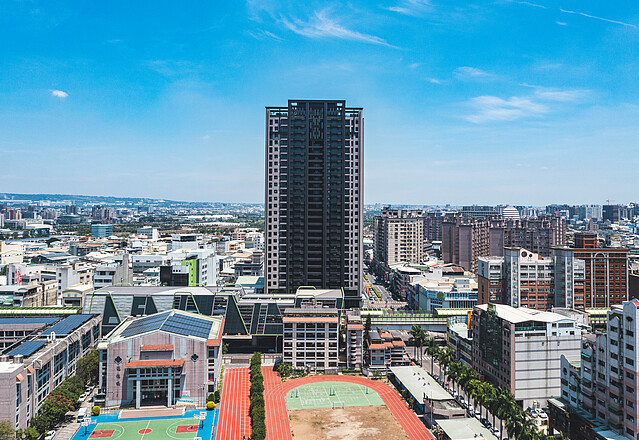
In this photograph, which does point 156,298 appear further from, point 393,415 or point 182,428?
point 393,415

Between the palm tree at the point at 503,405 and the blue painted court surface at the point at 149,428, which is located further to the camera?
the blue painted court surface at the point at 149,428

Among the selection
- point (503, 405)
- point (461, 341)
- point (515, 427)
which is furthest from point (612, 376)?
point (461, 341)

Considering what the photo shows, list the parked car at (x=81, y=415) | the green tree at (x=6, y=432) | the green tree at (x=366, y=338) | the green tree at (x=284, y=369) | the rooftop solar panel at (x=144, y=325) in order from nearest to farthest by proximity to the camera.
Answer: the green tree at (x=6, y=432) → the parked car at (x=81, y=415) → the rooftop solar panel at (x=144, y=325) → the green tree at (x=284, y=369) → the green tree at (x=366, y=338)

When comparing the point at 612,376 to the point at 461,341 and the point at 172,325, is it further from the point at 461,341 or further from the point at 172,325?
the point at 172,325

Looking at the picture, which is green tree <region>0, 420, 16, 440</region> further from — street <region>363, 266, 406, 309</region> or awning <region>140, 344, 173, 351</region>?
street <region>363, 266, 406, 309</region>

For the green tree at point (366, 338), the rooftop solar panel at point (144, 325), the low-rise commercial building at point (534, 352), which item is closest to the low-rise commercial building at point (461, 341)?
the low-rise commercial building at point (534, 352)

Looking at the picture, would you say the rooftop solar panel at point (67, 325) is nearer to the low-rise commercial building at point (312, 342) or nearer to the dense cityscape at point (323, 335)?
the dense cityscape at point (323, 335)

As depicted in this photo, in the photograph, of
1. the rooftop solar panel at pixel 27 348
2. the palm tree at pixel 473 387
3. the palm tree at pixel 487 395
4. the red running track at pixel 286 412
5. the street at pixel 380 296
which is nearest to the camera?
the palm tree at pixel 487 395
